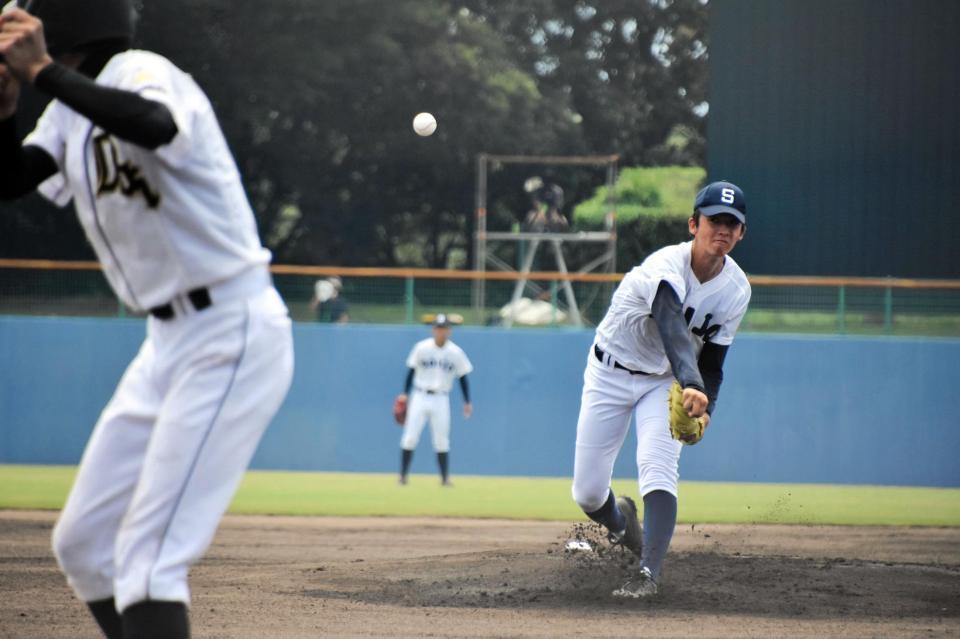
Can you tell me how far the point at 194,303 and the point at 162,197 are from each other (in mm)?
253

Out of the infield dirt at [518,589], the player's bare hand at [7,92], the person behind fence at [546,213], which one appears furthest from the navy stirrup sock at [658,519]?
the person behind fence at [546,213]

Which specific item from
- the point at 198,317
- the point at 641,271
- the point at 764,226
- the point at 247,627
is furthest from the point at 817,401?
the point at 198,317

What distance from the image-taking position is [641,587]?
18.4 feet

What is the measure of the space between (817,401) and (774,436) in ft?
2.17

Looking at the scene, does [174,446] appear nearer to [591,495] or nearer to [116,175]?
[116,175]

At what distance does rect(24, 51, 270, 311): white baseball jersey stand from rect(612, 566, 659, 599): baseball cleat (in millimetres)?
3264

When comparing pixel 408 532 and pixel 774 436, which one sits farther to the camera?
pixel 774 436

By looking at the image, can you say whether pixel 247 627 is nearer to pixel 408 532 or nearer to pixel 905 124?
pixel 408 532

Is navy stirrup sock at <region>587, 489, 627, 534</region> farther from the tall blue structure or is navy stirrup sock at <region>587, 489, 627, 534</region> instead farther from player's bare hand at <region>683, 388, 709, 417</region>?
the tall blue structure

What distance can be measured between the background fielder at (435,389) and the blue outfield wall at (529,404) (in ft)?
4.73

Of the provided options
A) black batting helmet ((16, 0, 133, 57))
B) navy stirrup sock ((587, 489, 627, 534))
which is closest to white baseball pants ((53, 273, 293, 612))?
black batting helmet ((16, 0, 133, 57))

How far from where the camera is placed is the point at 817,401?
14.6 m

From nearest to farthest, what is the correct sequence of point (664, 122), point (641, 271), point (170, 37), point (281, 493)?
point (641, 271), point (281, 493), point (170, 37), point (664, 122)

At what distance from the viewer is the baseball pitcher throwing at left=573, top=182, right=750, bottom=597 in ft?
17.0
